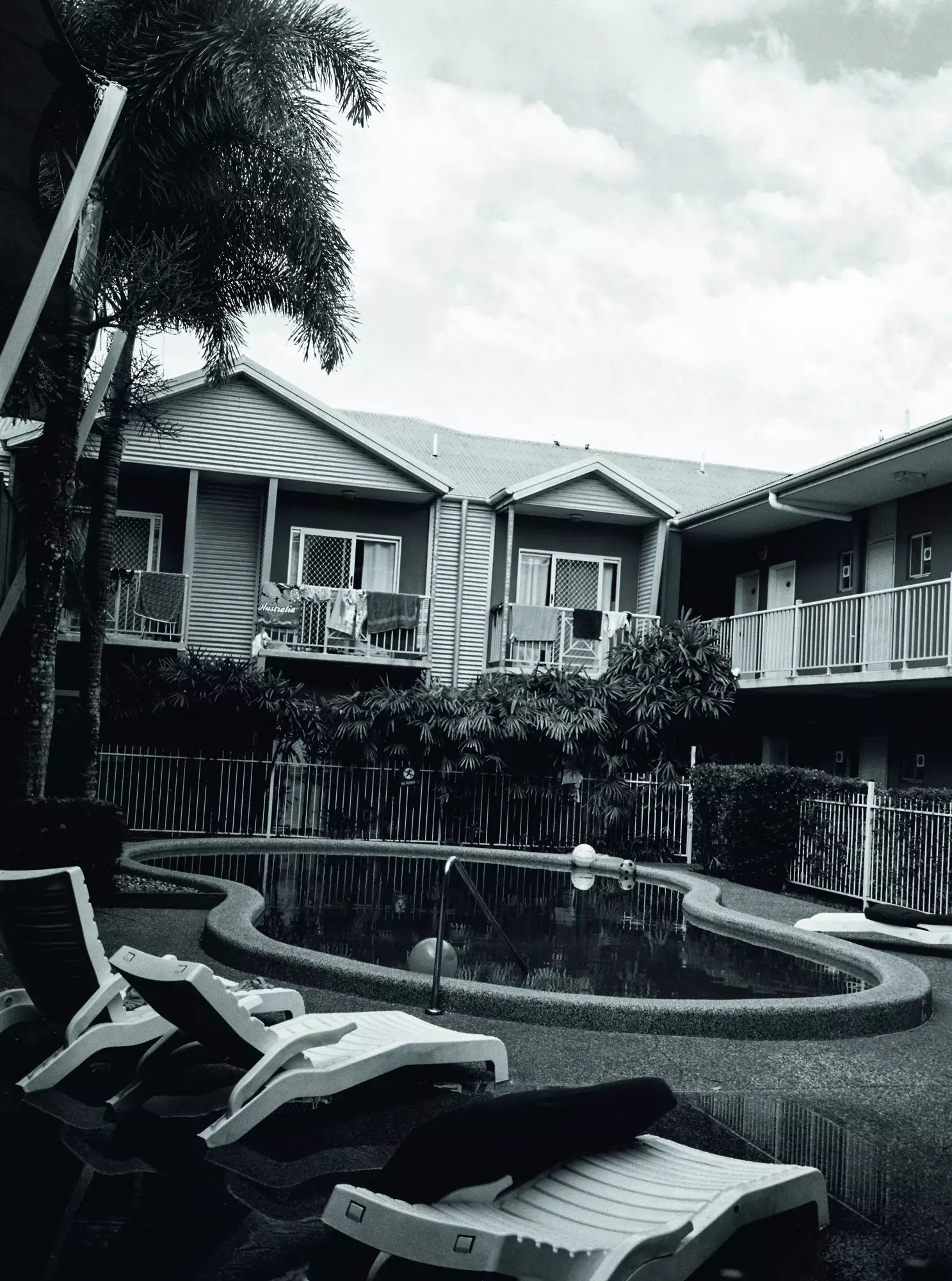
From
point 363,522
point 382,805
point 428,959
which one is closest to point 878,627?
point 382,805

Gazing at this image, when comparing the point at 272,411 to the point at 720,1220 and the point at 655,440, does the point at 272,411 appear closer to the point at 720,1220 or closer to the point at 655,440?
the point at 720,1220

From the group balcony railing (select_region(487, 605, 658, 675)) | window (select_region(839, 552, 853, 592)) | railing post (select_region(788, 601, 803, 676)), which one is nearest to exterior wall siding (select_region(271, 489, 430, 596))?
balcony railing (select_region(487, 605, 658, 675))

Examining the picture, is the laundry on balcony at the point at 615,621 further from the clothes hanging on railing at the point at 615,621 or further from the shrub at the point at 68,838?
the shrub at the point at 68,838

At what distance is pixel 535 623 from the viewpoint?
22.2m

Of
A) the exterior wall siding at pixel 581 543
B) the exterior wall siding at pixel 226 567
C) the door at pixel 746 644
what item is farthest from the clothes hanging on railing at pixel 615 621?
the exterior wall siding at pixel 226 567

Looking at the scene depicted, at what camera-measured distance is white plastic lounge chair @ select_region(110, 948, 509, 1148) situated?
15.3ft

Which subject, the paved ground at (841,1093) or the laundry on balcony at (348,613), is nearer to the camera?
the paved ground at (841,1093)

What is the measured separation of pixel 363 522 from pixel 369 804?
270 inches

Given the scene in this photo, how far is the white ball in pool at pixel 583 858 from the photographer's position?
51.4 ft

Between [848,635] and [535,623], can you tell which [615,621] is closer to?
[535,623]

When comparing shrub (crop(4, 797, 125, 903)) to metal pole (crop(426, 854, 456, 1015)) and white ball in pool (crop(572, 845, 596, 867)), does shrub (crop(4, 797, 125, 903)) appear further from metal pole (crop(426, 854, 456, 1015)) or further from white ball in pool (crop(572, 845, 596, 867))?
white ball in pool (crop(572, 845, 596, 867))

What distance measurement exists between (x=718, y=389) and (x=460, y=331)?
10.2 metres

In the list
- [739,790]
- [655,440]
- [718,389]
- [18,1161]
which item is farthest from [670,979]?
[655,440]

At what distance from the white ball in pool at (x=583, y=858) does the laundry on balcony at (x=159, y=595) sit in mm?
8426
